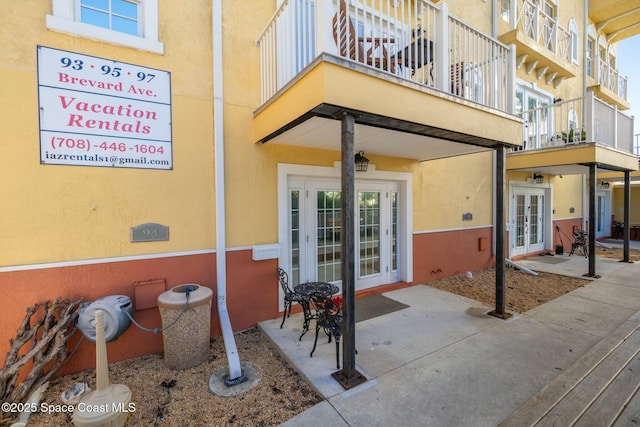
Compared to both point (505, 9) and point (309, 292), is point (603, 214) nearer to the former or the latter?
point (505, 9)

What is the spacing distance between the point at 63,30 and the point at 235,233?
2.74 m

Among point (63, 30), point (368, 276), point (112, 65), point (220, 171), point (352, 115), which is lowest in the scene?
point (368, 276)

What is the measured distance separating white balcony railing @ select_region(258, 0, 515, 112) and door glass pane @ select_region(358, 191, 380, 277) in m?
2.15

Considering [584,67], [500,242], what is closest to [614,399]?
[500,242]

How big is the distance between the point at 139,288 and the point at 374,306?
330 centimetres

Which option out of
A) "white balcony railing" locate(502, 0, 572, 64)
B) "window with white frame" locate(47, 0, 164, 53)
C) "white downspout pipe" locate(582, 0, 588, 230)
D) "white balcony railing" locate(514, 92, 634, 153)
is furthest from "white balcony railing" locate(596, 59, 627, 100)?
"window with white frame" locate(47, 0, 164, 53)

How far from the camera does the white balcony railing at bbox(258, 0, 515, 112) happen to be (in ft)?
8.98

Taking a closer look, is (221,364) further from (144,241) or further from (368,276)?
(368,276)

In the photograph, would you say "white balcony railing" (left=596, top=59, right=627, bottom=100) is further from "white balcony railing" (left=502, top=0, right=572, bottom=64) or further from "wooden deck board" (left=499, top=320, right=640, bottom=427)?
"wooden deck board" (left=499, top=320, right=640, bottom=427)

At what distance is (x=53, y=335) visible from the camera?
8.46 ft

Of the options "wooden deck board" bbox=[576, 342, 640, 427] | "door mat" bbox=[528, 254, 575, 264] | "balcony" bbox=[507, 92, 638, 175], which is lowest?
"wooden deck board" bbox=[576, 342, 640, 427]

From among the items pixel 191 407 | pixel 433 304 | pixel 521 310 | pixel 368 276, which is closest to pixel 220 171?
pixel 191 407

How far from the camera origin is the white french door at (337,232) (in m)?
4.39

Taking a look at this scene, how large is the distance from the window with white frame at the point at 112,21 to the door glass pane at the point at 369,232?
3.74 m
